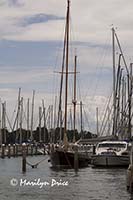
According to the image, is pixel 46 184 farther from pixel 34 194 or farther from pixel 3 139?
pixel 3 139

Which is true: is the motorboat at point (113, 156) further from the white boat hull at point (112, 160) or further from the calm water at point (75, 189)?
the calm water at point (75, 189)

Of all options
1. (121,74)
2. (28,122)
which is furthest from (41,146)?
(121,74)

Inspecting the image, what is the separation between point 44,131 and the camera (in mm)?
135375

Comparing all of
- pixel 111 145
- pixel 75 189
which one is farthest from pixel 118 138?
pixel 75 189

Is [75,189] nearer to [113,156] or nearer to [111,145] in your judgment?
[113,156]

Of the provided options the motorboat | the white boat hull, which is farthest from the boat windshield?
the white boat hull

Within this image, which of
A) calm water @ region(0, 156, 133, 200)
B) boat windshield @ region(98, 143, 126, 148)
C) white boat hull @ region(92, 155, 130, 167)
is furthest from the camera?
boat windshield @ region(98, 143, 126, 148)

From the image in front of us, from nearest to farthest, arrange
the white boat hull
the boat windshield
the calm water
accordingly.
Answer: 1. the calm water
2. the white boat hull
3. the boat windshield

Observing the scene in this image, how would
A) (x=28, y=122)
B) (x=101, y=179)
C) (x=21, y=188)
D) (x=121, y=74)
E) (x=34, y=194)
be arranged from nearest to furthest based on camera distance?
(x=34, y=194)
(x=21, y=188)
(x=101, y=179)
(x=121, y=74)
(x=28, y=122)

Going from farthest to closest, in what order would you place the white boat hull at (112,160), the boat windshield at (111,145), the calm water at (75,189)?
the boat windshield at (111,145) < the white boat hull at (112,160) < the calm water at (75,189)

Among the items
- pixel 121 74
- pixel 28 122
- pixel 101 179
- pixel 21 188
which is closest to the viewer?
pixel 21 188

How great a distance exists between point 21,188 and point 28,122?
8762cm

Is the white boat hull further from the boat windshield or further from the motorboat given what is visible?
the boat windshield

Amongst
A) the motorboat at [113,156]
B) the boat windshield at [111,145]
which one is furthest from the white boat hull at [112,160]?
the boat windshield at [111,145]
